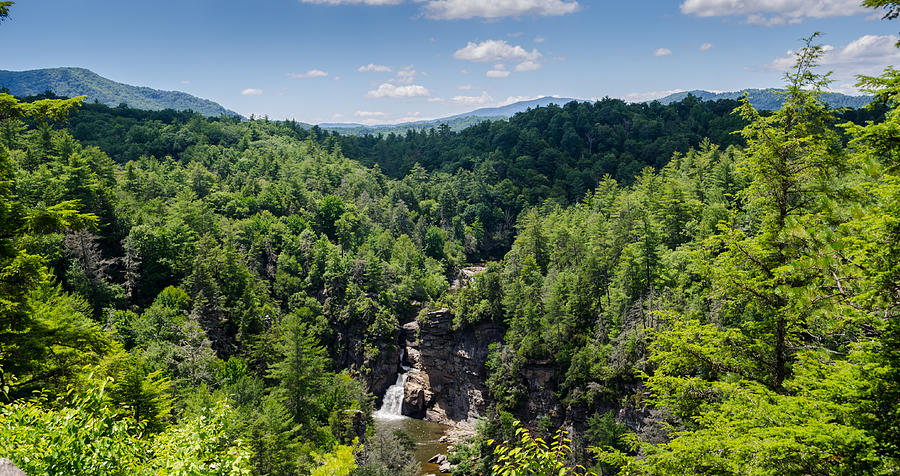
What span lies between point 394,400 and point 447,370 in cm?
696

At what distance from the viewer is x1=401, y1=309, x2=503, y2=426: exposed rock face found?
165 ft

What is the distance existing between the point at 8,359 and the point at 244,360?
33.5m

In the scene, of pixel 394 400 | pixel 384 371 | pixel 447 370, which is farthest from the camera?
pixel 384 371

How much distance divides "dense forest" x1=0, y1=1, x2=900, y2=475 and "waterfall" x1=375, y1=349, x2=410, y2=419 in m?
3.15

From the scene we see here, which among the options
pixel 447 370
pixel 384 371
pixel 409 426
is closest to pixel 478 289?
pixel 447 370

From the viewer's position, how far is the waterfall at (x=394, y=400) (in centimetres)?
5297

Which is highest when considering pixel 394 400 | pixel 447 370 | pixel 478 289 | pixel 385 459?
pixel 478 289

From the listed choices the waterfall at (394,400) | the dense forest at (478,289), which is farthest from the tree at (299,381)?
the waterfall at (394,400)

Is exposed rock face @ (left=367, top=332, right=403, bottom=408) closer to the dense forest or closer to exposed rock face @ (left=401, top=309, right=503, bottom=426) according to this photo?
the dense forest

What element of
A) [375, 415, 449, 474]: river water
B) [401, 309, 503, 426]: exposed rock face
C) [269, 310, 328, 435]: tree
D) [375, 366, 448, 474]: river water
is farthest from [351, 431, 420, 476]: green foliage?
[401, 309, 503, 426]: exposed rock face

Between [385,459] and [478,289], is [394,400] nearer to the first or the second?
[478,289]

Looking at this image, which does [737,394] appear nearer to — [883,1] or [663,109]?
[883,1]

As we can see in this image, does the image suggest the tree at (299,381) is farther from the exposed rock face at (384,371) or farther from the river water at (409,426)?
the exposed rock face at (384,371)

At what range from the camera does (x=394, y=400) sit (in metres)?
53.9
